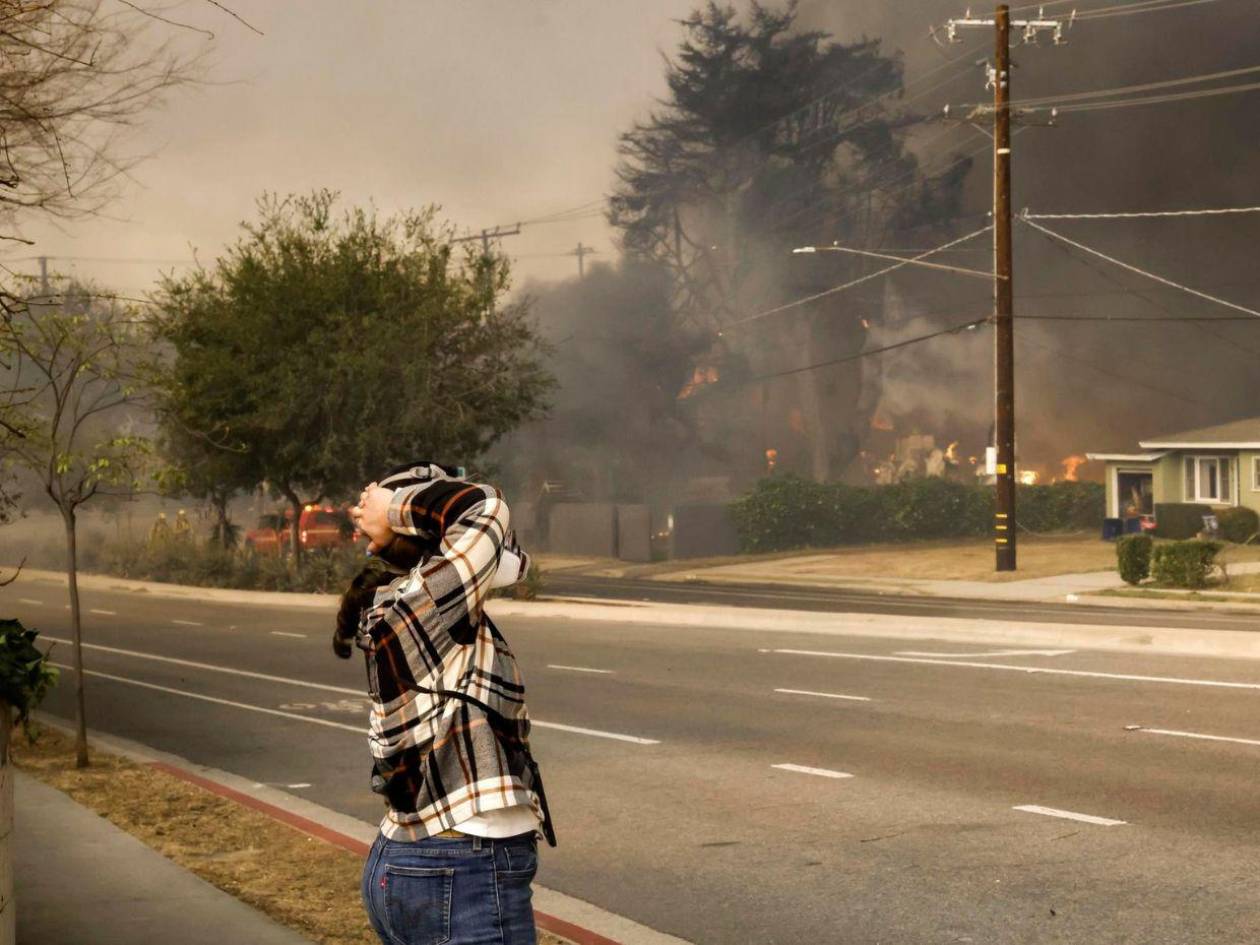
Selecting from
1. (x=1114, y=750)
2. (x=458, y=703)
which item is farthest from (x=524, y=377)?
(x=458, y=703)

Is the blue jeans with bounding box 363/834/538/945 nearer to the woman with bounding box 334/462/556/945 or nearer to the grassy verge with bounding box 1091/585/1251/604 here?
the woman with bounding box 334/462/556/945

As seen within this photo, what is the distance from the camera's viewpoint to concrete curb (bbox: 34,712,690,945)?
6.33m

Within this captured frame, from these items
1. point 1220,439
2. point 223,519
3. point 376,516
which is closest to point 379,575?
point 376,516

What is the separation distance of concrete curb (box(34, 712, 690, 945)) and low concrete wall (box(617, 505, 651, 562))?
3648cm

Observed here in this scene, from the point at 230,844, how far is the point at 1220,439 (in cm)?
4052

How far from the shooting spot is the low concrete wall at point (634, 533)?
49.3 metres

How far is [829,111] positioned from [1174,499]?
39054mm

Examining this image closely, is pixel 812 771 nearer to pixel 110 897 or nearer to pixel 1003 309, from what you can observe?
pixel 110 897

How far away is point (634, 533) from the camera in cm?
4991

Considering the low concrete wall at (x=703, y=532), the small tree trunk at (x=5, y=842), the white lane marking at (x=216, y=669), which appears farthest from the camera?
the low concrete wall at (x=703, y=532)

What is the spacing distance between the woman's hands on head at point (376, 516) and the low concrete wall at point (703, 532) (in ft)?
151

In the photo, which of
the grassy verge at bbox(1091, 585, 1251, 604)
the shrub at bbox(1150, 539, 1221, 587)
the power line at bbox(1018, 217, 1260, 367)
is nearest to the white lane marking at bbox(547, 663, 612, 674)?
the grassy verge at bbox(1091, 585, 1251, 604)

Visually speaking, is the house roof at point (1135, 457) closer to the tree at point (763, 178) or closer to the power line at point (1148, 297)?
the tree at point (763, 178)

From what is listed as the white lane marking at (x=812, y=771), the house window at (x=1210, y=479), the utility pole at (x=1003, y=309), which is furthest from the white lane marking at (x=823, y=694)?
the house window at (x=1210, y=479)
